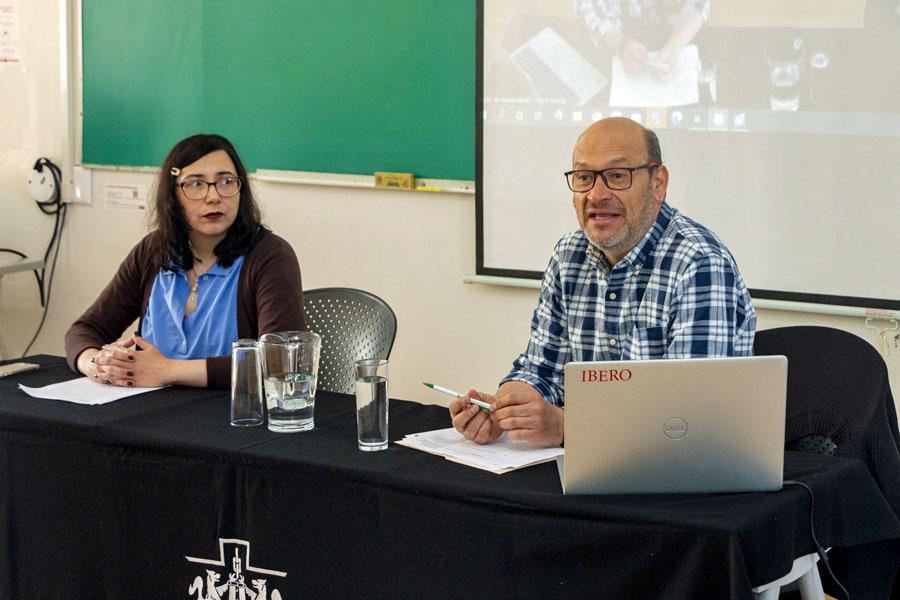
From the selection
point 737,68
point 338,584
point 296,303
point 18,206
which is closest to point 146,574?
point 338,584

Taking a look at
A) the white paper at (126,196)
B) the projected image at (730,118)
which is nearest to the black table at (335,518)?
the projected image at (730,118)

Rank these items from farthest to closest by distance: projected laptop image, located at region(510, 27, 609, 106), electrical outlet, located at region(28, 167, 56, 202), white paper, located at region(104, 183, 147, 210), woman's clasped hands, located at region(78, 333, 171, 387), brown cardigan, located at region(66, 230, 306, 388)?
electrical outlet, located at region(28, 167, 56, 202) < white paper, located at region(104, 183, 147, 210) < projected laptop image, located at region(510, 27, 609, 106) < brown cardigan, located at region(66, 230, 306, 388) < woman's clasped hands, located at region(78, 333, 171, 387)

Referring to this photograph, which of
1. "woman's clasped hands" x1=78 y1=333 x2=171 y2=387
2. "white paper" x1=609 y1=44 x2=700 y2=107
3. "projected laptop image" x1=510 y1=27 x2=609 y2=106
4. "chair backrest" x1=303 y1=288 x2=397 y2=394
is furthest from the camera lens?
"projected laptop image" x1=510 y1=27 x2=609 y2=106

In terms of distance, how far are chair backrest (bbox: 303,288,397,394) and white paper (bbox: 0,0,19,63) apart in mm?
2312

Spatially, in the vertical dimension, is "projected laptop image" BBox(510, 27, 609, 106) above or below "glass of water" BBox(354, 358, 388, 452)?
above

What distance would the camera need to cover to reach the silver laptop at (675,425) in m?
1.40

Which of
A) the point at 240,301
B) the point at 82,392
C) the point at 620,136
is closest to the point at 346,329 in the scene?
the point at 240,301

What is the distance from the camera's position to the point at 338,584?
5.42 ft

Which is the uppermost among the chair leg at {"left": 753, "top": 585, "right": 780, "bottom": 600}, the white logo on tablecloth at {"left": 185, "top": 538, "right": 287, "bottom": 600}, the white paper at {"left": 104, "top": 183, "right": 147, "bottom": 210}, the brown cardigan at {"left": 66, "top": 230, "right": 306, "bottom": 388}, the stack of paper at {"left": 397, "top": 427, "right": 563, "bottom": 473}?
the white paper at {"left": 104, "top": 183, "right": 147, "bottom": 210}

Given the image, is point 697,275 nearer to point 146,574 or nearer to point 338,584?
point 338,584

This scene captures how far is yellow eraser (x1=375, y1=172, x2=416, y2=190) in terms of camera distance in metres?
3.39

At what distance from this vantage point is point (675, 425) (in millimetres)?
1414

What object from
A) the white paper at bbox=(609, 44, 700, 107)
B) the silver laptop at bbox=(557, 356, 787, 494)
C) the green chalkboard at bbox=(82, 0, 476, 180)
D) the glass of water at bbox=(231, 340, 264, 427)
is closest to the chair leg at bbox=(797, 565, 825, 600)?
the silver laptop at bbox=(557, 356, 787, 494)

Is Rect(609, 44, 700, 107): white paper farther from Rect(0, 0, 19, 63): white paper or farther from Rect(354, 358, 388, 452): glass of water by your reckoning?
Rect(0, 0, 19, 63): white paper
